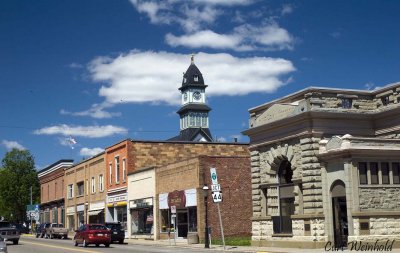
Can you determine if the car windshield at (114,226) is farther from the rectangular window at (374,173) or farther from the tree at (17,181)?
the tree at (17,181)

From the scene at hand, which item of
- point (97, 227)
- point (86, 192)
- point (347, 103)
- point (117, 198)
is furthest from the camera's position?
point (86, 192)

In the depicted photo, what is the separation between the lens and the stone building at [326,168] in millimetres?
29359

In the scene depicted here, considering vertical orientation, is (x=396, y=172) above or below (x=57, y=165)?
below

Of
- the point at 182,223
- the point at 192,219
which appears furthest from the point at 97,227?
the point at 182,223

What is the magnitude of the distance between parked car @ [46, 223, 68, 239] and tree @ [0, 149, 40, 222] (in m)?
44.8

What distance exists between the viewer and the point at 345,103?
33.4 m

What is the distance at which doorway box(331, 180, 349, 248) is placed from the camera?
30422mm

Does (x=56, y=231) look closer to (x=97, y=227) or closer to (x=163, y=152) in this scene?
(x=163, y=152)

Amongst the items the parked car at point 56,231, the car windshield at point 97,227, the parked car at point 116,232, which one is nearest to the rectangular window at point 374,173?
the car windshield at point 97,227

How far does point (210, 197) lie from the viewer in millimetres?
44875

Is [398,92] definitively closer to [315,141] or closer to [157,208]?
[315,141]

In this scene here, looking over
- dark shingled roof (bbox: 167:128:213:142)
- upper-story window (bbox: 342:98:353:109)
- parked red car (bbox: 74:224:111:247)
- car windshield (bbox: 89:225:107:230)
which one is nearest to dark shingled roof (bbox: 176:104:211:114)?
dark shingled roof (bbox: 167:128:213:142)

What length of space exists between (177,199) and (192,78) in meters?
65.4

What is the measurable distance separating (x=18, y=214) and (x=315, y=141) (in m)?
90.2
